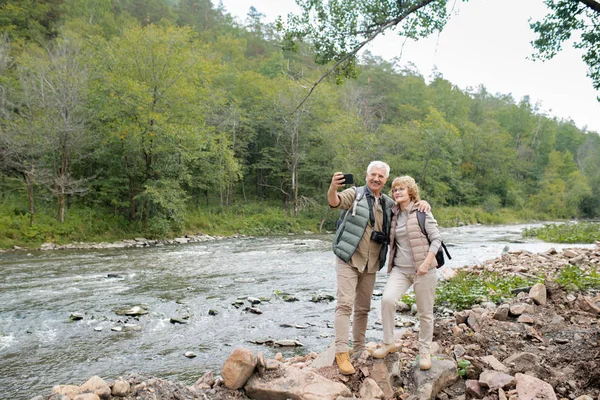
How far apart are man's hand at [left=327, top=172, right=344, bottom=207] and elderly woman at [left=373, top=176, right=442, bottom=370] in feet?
2.14

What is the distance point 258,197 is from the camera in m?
37.9

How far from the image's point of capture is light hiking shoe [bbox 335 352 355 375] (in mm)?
4293

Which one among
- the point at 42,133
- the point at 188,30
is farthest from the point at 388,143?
the point at 42,133

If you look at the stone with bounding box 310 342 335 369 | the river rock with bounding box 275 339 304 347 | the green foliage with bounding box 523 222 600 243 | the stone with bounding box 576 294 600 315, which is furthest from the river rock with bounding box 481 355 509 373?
the green foliage with bounding box 523 222 600 243

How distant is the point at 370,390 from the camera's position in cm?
402

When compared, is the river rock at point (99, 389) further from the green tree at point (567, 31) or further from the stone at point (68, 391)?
the green tree at point (567, 31)

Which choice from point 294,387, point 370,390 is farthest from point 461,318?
point 294,387

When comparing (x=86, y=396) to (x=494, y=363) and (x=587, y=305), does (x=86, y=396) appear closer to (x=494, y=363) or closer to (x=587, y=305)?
(x=494, y=363)

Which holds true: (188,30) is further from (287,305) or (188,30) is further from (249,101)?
(287,305)

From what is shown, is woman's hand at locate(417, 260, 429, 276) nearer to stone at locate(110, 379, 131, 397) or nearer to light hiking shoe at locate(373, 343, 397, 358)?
light hiking shoe at locate(373, 343, 397, 358)

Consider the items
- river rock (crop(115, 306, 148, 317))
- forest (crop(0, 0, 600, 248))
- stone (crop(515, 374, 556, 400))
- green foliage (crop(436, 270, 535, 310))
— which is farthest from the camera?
forest (crop(0, 0, 600, 248))

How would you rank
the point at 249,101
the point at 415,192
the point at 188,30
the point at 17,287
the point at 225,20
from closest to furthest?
the point at 415,192 < the point at 17,287 < the point at 188,30 < the point at 249,101 < the point at 225,20

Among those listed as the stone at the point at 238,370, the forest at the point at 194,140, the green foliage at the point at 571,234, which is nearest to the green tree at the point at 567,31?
the forest at the point at 194,140

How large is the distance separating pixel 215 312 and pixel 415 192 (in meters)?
5.61
